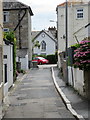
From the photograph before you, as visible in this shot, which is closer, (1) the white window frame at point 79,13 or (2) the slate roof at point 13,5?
(1) the white window frame at point 79,13

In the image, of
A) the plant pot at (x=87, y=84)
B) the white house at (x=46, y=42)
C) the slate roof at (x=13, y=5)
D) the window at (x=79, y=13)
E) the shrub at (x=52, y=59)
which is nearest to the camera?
the plant pot at (x=87, y=84)

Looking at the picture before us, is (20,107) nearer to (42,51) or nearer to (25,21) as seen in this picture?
(25,21)

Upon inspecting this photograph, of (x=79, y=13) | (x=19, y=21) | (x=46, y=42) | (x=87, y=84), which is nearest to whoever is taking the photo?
(x=87, y=84)

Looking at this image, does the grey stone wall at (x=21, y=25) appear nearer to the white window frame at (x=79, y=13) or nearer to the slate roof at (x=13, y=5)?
the slate roof at (x=13, y=5)

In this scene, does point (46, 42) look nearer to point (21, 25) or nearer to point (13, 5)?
point (21, 25)

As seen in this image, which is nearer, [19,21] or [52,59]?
[19,21]

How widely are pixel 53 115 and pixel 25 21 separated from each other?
31.1 metres

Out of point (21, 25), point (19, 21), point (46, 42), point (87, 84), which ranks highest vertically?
point (19, 21)

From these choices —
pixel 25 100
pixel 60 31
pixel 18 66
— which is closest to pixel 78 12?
pixel 60 31

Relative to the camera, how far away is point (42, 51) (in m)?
68.1

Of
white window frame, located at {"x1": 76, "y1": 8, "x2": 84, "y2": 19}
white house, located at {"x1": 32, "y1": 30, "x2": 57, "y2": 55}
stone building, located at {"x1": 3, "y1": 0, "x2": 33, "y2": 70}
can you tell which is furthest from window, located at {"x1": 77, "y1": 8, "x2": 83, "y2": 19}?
white house, located at {"x1": 32, "y1": 30, "x2": 57, "y2": 55}

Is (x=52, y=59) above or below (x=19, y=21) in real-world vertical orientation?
below

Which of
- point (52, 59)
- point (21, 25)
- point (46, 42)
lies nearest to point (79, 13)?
point (21, 25)

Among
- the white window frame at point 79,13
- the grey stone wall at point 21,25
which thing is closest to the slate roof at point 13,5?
the grey stone wall at point 21,25
